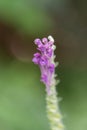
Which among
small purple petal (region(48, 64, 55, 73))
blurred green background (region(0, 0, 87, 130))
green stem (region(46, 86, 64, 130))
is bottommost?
green stem (region(46, 86, 64, 130))

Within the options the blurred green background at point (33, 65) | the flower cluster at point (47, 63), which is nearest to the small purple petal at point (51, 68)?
the flower cluster at point (47, 63)

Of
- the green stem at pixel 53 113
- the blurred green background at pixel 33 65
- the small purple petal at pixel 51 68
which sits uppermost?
the blurred green background at pixel 33 65

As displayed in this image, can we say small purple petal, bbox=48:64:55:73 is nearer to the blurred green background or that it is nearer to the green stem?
the green stem

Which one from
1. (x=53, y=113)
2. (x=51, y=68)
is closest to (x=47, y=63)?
(x=51, y=68)

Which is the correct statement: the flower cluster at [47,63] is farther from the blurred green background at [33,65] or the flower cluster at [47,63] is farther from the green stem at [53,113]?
the blurred green background at [33,65]

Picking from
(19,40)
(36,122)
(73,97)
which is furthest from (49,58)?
(19,40)

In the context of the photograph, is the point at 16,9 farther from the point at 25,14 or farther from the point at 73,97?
the point at 73,97

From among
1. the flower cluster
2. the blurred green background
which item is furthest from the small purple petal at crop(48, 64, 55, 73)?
the blurred green background

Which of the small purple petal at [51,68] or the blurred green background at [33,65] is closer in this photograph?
the small purple petal at [51,68]
